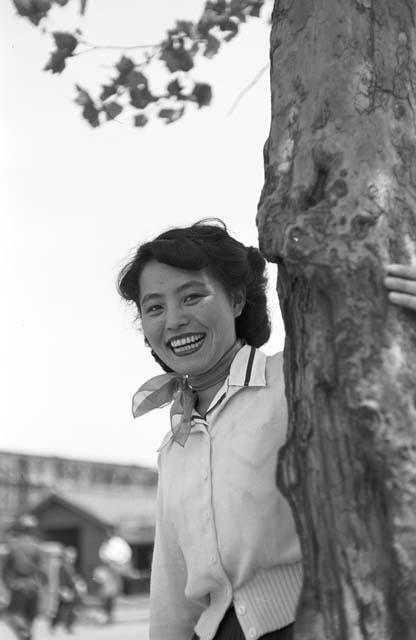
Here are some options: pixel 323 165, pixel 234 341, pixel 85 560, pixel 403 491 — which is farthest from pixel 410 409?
pixel 85 560

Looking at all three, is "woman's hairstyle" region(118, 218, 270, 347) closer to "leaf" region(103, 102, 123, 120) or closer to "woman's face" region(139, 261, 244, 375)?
"woman's face" region(139, 261, 244, 375)

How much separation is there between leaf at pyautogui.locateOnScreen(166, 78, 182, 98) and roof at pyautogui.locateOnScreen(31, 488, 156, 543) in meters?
27.4

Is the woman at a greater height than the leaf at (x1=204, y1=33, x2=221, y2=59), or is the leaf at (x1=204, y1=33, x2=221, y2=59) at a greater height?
the leaf at (x1=204, y1=33, x2=221, y2=59)

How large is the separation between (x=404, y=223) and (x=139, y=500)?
35715mm

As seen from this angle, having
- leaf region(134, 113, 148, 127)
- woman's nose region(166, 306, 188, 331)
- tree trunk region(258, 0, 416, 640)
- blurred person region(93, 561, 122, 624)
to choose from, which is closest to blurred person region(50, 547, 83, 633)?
blurred person region(93, 561, 122, 624)

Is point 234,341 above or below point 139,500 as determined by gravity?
above

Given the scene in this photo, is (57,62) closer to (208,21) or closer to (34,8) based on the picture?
(34,8)

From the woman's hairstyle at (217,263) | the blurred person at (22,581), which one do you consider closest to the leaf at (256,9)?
the woman's hairstyle at (217,263)

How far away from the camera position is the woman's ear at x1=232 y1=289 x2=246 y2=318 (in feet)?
8.83

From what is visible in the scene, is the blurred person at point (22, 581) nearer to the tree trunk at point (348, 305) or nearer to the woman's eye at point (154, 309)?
the woman's eye at point (154, 309)

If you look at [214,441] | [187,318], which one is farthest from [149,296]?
[214,441]

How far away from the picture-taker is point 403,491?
1740 millimetres

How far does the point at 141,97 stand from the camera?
15.4ft

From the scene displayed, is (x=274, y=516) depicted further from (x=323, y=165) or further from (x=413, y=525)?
(x=323, y=165)
